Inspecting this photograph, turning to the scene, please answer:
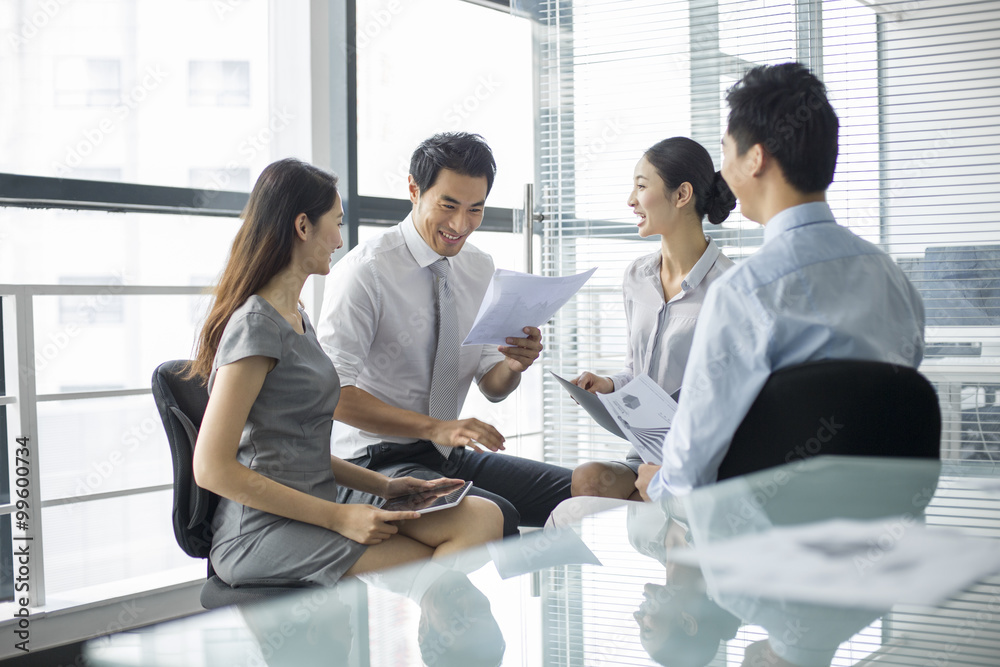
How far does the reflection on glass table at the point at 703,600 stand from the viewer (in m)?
0.55

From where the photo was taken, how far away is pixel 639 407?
5.41 feet

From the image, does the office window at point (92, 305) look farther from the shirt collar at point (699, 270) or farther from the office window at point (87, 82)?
the shirt collar at point (699, 270)

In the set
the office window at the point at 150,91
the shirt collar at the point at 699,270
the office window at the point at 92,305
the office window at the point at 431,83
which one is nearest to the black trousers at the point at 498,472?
the shirt collar at the point at 699,270

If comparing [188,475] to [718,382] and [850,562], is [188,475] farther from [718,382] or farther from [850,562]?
[850,562]

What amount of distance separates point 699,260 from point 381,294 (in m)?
0.80

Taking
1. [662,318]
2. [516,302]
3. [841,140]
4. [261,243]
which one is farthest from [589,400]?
[841,140]

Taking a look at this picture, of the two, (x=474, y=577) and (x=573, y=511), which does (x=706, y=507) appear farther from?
(x=573, y=511)

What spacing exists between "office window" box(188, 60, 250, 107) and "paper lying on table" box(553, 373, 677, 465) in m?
1.78

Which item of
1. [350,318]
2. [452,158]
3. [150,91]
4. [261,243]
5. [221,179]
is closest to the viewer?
[261,243]

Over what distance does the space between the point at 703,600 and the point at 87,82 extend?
8.06 ft

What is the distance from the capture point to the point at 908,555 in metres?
0.69

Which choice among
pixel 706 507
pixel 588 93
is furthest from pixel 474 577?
pixel 588 93

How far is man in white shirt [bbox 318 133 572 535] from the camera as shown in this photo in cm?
187

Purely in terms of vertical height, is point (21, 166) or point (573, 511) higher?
point (21, 166)
